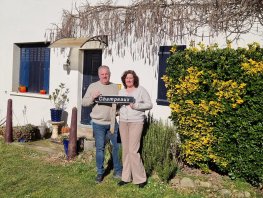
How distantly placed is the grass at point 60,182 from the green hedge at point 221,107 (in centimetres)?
85

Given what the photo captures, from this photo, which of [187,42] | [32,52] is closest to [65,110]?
[32,52]

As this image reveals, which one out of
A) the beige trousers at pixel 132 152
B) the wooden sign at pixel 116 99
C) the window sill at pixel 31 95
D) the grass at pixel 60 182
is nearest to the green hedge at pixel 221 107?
the grass at pixel 60 182

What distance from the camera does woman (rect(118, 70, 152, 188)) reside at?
579 cm

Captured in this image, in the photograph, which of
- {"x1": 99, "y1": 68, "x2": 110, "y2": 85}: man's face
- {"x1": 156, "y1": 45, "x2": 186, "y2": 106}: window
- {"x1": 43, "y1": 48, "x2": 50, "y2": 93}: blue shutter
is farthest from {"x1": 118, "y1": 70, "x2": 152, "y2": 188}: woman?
{"x1": 43, "y1": 48, "x2": 50, "y2": 93}: blue shutter

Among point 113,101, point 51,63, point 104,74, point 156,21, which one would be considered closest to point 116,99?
point 113,101

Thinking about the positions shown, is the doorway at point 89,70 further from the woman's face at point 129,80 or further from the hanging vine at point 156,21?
the woman's face at point 129,80

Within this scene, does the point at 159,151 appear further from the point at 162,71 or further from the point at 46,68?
the point at 46,68

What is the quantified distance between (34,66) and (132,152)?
6.85 metres

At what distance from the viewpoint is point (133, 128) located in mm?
5781

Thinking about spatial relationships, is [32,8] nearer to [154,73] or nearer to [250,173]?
[154,73]

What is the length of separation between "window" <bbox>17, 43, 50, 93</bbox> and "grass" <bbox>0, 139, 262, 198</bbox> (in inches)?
152

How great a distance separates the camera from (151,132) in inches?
255

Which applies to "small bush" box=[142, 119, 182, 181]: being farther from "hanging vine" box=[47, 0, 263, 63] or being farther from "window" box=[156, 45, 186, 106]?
"hanging vine" box=[47, 0, 263, 63]

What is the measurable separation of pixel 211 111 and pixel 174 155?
45.2 inches
